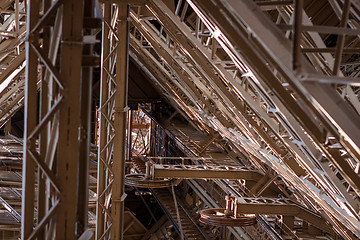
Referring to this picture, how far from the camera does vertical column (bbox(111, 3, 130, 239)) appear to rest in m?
9.57

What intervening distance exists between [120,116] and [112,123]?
0.25 metres

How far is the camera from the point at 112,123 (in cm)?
954

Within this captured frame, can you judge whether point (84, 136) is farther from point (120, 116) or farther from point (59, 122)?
point (120, 116)

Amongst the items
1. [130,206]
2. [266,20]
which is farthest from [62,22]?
[130,206]

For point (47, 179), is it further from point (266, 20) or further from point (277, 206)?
point (277, 206)

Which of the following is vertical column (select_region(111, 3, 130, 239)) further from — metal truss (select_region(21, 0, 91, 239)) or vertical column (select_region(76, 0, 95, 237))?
metal truss (select_region(21, 0, 91, 239))

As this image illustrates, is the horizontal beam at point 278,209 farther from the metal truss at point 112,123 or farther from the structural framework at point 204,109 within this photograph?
the metal truss at point 112,123

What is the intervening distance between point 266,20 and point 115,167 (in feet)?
21.1

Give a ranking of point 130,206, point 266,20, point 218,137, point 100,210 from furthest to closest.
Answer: point 130,206
point 218,137
point 100,210
point 266,20

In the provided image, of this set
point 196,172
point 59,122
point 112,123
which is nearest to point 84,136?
point 59,122

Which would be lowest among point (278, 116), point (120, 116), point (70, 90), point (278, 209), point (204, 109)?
point (278, 209)

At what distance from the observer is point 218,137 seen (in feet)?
89.6

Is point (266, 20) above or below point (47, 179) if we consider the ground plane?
above

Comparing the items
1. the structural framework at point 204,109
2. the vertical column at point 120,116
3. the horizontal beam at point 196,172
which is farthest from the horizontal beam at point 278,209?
the vertical column at point 120,116
